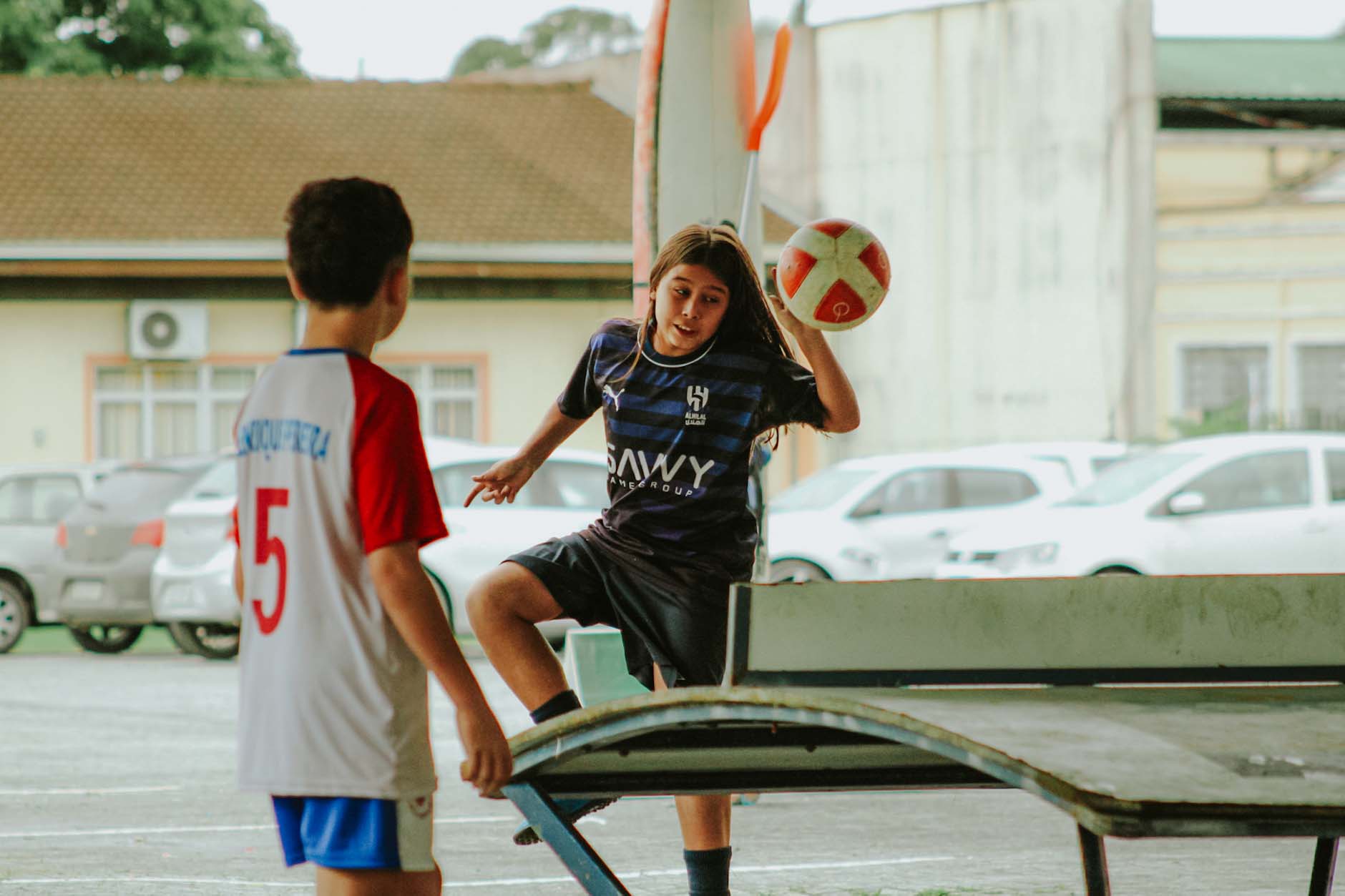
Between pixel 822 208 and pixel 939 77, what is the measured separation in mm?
2513

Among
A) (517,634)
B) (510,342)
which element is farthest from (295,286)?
(510,342)

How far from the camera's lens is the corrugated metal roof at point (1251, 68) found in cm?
3275

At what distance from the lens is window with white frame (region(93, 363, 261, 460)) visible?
26.1 metres

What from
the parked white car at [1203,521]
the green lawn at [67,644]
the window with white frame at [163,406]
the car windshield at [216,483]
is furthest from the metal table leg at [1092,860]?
the window with white frame at [163,406]

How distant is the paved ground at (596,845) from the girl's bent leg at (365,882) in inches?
118

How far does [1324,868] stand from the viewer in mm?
4695

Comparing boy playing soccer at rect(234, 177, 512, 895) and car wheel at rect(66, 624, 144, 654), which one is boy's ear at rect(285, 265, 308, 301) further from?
car wheel at rect(66, 624, 144, 654)

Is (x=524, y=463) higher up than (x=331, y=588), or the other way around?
(x=524, y=463)

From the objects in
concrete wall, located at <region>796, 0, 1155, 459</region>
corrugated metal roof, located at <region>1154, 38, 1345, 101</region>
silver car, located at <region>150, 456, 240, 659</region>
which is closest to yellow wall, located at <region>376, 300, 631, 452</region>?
concrete wall, located at <region>796, 0, 1155, 459</region>

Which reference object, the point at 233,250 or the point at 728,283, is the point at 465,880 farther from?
the point at 233,250

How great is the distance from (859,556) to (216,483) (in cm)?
526

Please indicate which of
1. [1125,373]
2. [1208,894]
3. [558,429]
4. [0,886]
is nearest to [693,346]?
[558,429]

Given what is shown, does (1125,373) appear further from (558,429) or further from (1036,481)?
(558,429)

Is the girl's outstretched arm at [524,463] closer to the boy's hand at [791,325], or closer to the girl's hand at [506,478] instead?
the girl's hand at [506,478]
